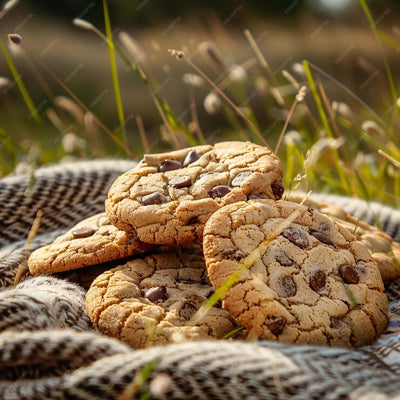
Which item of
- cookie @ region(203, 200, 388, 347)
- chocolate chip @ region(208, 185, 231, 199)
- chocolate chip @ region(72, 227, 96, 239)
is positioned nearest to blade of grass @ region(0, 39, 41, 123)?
chocolate chip @ region(72, 227, 96, 239)

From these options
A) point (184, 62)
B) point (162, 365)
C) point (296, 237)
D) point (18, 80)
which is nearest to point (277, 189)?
point (296, 237)

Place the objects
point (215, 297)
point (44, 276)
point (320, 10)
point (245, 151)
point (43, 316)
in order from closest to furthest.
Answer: point (215, 297) → point (43, 316) → point (44, 276) → point (245, 151) → point (320, 10)

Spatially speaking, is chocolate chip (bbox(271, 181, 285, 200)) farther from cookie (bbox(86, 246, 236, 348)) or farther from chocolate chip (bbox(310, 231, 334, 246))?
cookie (bbox(86, 246, 236, 348))

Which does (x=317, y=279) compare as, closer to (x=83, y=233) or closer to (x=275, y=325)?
(x=275, y=325)

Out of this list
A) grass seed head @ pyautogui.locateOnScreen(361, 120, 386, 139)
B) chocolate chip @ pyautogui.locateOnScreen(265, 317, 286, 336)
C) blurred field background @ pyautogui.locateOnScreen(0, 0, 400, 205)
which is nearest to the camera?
chocolate chip @ pyautogui.locateOnScreen(265, 317, 286, 336)

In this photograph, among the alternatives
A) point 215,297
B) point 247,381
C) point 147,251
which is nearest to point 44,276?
point 147,251

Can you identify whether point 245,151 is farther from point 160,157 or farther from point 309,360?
point 309,360

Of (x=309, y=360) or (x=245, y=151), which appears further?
(x=245, y=151)
